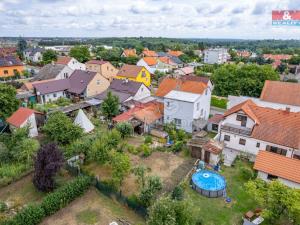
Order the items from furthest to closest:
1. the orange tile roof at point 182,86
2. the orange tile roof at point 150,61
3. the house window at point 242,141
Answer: the orange tile roof at point 150,61, the orange tile roof at point 182,86, the house window at point 242,141

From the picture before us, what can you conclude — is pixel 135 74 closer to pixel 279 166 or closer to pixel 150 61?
pixel 150 61

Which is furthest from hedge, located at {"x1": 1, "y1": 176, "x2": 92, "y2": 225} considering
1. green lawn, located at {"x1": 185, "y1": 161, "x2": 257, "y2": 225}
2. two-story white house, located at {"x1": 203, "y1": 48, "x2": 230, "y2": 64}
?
two-story white house, located at {"x1": 203, "y1": 48, "x2": 230, "y2": 64}

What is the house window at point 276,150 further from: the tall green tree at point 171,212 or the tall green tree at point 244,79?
the tall green tree at point 244,79

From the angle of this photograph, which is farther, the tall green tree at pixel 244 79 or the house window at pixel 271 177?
the tall green tree at pixel 244 79

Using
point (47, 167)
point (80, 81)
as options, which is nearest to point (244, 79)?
point (80, 81)

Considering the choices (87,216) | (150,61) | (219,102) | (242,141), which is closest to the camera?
(87,216)

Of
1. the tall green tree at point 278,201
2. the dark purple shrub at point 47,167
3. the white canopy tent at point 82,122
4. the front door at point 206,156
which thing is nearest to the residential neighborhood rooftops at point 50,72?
the white canopy tent at point 82,122
